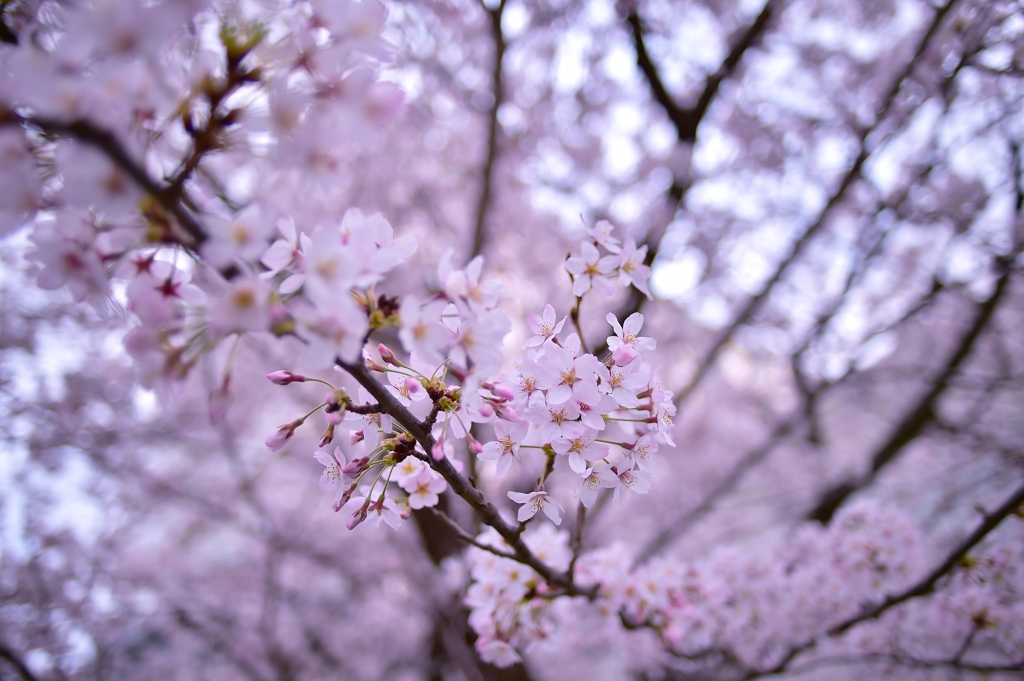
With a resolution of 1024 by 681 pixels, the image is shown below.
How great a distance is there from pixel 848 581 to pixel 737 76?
404cm

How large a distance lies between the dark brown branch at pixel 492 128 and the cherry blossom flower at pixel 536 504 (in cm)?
259

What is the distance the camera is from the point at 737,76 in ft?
13.9

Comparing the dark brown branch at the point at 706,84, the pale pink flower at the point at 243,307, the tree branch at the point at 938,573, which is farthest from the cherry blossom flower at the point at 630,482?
the dark brown branch at the point at 706,84

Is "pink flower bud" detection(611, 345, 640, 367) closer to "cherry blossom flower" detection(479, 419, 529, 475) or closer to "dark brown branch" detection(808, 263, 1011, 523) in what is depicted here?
"cherry blossom flower" detection(479, 419, 529, 475)

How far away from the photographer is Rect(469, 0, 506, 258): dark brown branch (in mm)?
2758

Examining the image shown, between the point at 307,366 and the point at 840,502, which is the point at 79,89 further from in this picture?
the point at 840,502

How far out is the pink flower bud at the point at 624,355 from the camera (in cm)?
101

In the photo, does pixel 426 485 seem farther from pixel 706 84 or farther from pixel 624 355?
pixel 706 84

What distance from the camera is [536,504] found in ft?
3.77

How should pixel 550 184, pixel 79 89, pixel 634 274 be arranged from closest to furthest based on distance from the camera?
pixel 79 89
pixel 634 274
pixel 550 184

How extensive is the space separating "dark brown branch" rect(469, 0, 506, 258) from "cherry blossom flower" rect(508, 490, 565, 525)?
2.59 meters

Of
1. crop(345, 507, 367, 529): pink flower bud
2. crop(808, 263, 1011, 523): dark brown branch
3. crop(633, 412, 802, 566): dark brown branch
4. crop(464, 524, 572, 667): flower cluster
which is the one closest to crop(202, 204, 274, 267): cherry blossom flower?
crop(345, 507, 367, 529): pink flower bud

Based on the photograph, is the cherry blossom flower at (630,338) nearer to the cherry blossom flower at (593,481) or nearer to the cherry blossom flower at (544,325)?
the cherry blossom flower at (544,325)

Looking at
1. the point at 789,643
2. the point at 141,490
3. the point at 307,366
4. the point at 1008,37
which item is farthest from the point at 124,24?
the point at 141,490
